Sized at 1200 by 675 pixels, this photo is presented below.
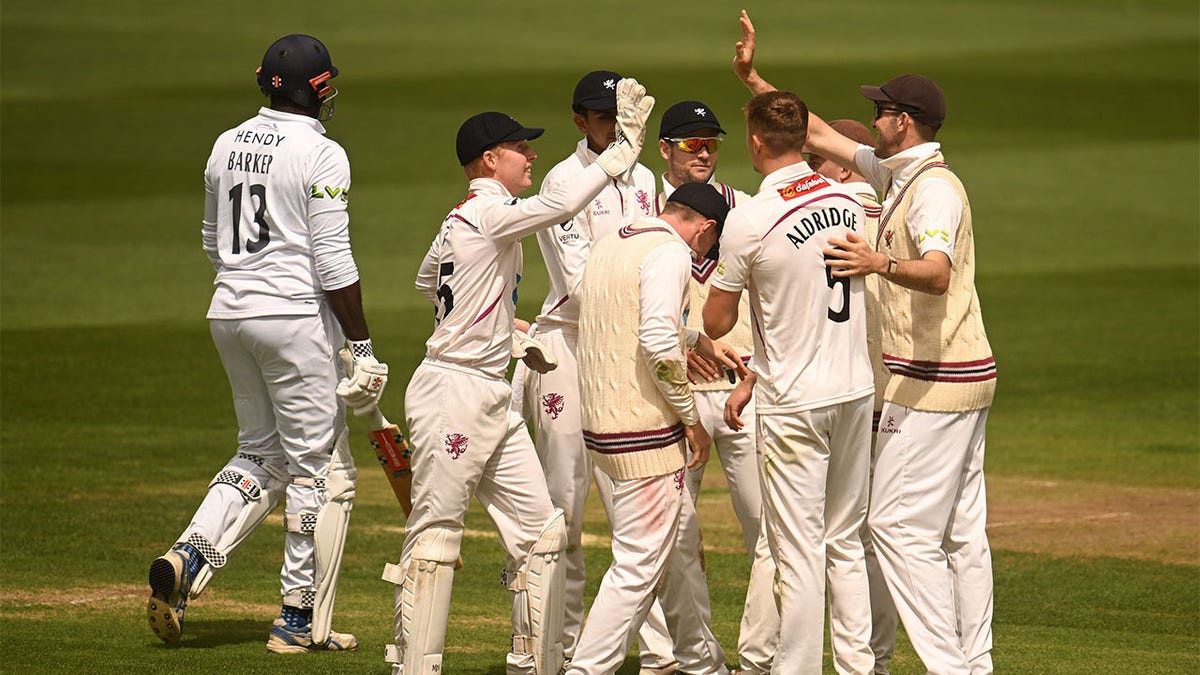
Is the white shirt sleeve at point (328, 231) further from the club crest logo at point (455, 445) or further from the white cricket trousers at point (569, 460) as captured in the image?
the club crest logo at point (455, 445)

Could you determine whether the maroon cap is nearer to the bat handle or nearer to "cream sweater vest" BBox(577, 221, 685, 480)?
"cream sweater vest" BBox(577, 221, 685, 480)

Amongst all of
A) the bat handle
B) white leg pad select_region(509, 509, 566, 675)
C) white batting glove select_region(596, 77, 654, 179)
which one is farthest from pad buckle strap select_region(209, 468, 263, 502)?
white batting glove select_region(596, 77, 654, 179)

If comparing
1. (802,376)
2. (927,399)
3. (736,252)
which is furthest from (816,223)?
(927,399)

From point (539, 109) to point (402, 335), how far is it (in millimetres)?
19114

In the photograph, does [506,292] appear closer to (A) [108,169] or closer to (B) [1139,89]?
(A) [108,169]

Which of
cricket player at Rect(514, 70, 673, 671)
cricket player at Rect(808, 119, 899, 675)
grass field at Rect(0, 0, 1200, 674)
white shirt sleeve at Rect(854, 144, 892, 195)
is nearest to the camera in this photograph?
cricket player at Rect(808, 119, 899, 675)

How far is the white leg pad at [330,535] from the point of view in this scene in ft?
27.5

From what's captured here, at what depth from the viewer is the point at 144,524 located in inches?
459

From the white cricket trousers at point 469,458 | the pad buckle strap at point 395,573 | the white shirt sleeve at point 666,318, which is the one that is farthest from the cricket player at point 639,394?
the pad buckle strap at point 395,573

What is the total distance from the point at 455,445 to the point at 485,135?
140 centimetres

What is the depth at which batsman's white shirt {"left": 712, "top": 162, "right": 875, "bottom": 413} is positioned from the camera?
278 inches

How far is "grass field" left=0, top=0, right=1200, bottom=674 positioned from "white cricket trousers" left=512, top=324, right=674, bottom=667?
2.15ft

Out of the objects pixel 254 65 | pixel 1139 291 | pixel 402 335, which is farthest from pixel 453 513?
pixel 254 65

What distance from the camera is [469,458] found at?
743 centimetres
